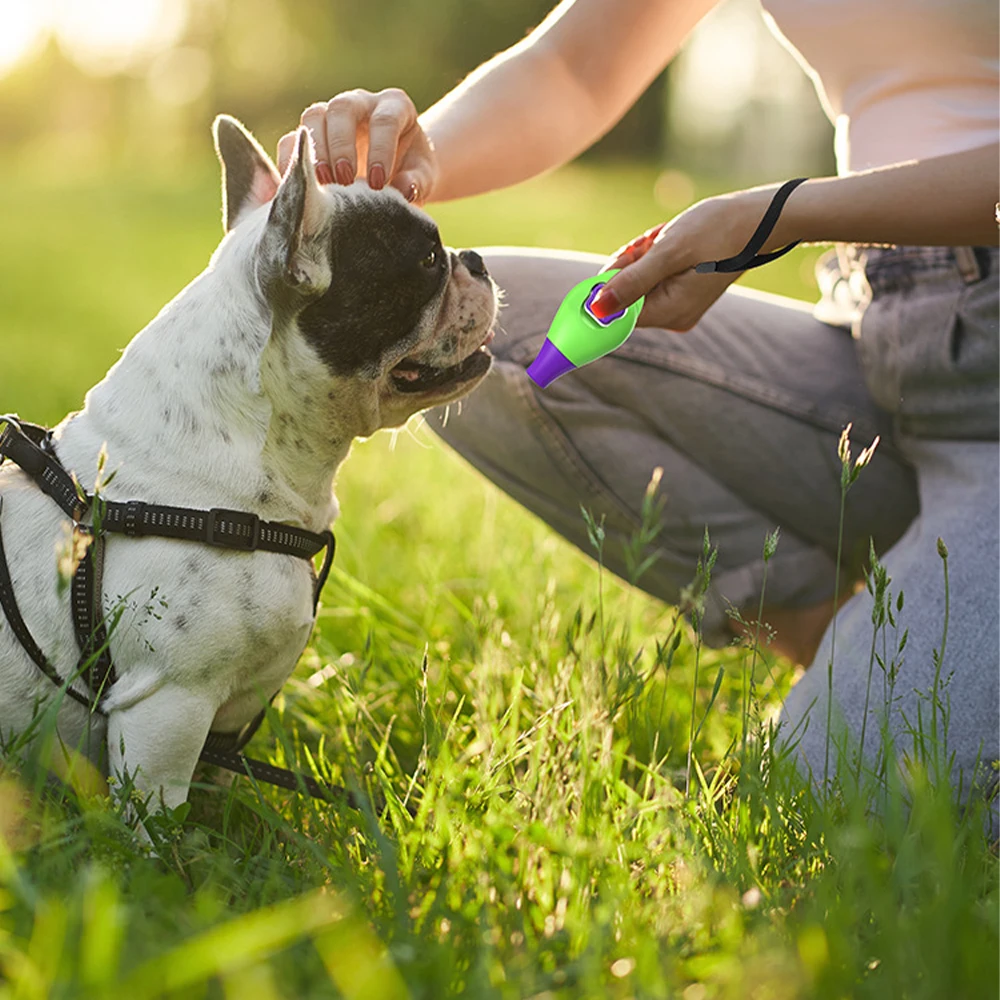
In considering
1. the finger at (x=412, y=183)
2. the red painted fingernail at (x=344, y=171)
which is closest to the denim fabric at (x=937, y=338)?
the finger at (x=412, y=183)

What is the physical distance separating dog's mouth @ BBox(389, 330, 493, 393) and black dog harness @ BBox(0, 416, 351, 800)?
1.17 feet

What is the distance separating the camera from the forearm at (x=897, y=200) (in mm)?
1761

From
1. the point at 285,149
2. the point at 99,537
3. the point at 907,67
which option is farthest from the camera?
the point at 907,67

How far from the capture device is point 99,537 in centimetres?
151

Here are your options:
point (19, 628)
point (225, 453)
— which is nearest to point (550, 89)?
point (225, 453)

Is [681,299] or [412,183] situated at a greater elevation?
[412,183]

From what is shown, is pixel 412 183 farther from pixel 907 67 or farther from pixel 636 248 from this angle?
pixel 907 67

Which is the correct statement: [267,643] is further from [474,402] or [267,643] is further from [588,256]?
[588,256]

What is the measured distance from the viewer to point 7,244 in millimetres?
9781

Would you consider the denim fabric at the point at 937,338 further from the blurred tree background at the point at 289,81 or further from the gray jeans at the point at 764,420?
the blurred tree background at the point at 289,81

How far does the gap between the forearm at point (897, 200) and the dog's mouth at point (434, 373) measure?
0.54 meters

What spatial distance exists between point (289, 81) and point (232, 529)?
22.1 meters

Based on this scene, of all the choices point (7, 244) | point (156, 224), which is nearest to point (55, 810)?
point (7, 244)

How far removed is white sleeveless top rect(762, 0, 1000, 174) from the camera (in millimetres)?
2037
